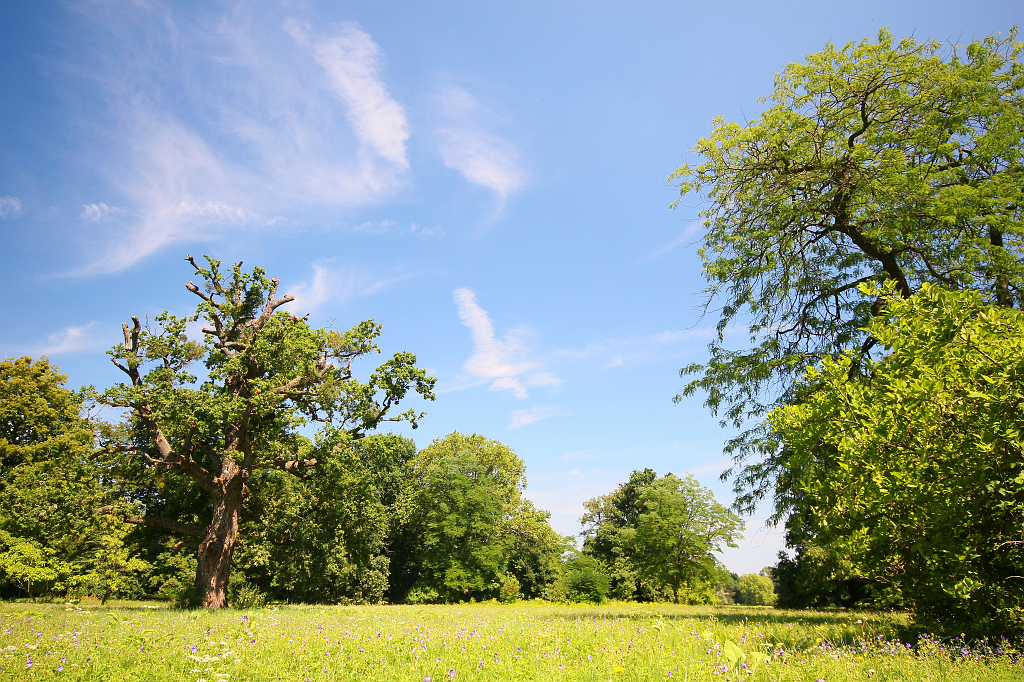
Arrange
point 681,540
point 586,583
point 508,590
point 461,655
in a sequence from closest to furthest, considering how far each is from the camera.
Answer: point 461,655, point 681,540, point 508,590, point 586,583

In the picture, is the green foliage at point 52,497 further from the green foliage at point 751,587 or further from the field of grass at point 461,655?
the green foliage at point 751,587

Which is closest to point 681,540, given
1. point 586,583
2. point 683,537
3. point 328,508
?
point 683,537

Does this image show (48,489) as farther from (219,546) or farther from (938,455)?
(938,455)

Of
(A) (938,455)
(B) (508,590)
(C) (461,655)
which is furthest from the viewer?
(B) (508,590)

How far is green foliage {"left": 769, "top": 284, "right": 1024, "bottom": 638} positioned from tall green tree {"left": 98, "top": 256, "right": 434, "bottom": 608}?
53.9 feet

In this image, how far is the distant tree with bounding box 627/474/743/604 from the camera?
37.4 metres

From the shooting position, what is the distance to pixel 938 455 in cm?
732

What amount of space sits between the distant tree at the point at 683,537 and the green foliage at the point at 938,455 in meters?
30.0

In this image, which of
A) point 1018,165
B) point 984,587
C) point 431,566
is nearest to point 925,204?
point 1018,165

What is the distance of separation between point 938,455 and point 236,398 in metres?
20.1

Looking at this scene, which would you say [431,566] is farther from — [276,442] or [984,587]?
[984,587]

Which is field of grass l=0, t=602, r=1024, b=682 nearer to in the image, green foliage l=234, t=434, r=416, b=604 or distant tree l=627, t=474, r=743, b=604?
green foliage l=234, t=434, r=416, b=604

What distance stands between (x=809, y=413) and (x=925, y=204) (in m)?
8.29

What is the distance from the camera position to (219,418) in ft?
57.7
